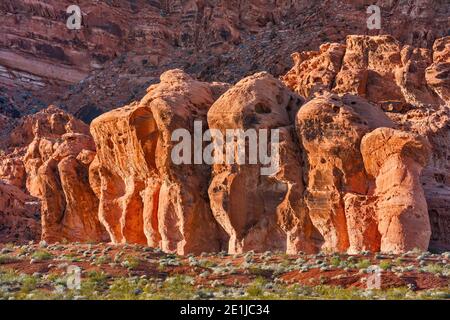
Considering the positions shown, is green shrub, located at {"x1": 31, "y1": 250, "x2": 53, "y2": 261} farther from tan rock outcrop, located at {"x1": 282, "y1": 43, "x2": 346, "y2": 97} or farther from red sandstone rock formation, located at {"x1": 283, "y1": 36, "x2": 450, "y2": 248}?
tan rock outcrop, located at {"x1": 282, "y1": 43, "x2": 346, "y2": 97}

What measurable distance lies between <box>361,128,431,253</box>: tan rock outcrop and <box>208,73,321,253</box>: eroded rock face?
357 centimetres

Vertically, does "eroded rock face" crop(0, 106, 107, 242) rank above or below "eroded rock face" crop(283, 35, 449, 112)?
below

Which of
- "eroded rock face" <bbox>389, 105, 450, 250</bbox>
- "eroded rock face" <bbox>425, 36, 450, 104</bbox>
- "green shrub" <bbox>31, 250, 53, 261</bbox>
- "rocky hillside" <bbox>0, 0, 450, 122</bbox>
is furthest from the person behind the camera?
"rocky hillside" <bbox>0, 0, 450, 122</bbox>

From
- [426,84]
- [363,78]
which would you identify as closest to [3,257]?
[363,78]

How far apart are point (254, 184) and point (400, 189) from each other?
635 centimetres

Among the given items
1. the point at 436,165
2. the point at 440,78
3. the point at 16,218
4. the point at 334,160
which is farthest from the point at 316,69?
the point at 334,160

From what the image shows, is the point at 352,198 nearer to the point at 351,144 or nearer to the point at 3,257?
the point at 351,144

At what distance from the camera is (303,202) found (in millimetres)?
36656

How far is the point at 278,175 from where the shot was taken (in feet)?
122

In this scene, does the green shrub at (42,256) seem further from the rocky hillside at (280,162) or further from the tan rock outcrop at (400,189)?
the tan rock outcrop at (400,189)

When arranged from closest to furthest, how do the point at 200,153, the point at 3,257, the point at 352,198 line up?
the point at 3,257 < the point at 352,198 < the point at 200,153

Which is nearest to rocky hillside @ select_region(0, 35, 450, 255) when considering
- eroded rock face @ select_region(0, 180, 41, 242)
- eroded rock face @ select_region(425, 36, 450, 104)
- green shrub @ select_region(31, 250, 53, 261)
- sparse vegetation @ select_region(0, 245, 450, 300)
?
eroded rock face @ select_region(425, 36, 450, 104)

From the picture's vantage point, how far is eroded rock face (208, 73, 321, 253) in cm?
3716

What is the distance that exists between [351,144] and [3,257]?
1066 centimetres
